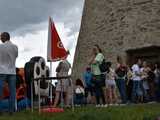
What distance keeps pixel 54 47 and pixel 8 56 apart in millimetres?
3825

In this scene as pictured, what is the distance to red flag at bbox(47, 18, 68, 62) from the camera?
16297 millimetres

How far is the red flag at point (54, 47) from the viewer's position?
16.3 metres

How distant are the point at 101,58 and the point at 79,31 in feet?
31.9

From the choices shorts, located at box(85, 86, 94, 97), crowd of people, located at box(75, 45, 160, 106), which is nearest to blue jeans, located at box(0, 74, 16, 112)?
crowd of people, located at box(75, 45, 160, 106)

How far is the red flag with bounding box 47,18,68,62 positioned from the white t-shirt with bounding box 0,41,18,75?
3.27 metres

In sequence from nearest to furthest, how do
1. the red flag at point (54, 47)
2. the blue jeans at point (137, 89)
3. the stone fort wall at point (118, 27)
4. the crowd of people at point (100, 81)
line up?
the crowd of people at point (100, 81) < the red flag at point (54, 47) < the blue jeans at point (137, 89) < the stone fort wall at point (118, 27)

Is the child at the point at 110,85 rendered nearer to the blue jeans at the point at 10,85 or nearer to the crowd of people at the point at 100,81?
the crowd of people at the point at 100,81

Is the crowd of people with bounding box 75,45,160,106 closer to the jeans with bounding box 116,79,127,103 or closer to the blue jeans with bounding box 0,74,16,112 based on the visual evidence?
the jeans with bounding box 116,79,127,103

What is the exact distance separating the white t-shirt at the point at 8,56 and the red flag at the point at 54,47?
327 cm

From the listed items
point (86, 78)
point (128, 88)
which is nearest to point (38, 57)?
point (86, 78)

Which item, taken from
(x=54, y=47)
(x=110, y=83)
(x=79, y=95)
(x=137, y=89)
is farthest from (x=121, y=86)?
(x=54, y=47)

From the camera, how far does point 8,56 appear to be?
12828mm

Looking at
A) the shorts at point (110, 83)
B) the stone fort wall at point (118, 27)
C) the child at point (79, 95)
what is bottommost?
the child at point (79, 95)

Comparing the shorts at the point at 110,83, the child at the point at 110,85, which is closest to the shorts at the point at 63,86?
the child at the point at 110,85
